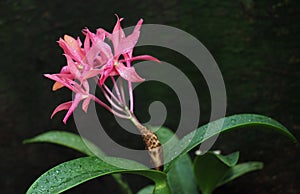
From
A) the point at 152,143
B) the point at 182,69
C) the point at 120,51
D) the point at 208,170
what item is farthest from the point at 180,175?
the point at 120,51

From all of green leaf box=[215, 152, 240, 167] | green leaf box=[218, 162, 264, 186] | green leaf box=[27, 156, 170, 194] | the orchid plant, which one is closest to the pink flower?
the orchid plant

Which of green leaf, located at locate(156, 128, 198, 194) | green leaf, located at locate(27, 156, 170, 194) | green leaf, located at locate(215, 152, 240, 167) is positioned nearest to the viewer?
green leaf, located at locate(27, 156, 170, 194)

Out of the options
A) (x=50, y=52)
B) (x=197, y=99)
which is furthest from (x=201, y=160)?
(x=50, y=52)

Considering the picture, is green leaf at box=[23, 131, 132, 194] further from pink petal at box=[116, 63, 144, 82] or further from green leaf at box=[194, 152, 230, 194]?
pink petal at box=[116, 63, 144, 82]

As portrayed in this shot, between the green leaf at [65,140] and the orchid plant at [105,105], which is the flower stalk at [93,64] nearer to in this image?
the orchid plant at [105,105]

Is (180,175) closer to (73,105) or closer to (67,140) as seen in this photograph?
(67,140)

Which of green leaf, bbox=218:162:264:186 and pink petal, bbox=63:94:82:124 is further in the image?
green leaf, bbox=218:162:264:186

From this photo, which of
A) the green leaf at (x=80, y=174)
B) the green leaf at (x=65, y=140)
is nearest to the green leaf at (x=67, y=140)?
the green leaf at (x=65, y=140)
